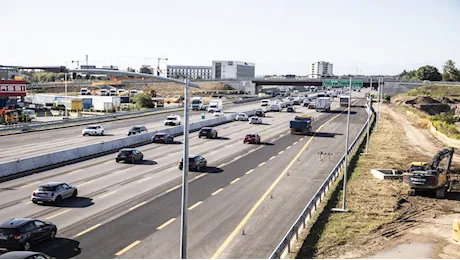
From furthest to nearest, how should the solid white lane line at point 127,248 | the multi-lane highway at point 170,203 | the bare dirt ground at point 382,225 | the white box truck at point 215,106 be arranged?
1. the white box truck at point 215,106
2. the bare dirt ground at point 382,225
3. the multi-lane highway at point 170,203
4. the solid white lane line at point 127,248

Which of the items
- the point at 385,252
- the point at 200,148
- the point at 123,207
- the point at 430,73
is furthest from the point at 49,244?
the point at 430,73

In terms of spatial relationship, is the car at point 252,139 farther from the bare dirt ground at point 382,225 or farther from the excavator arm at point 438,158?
the excavator arm at point 438,158

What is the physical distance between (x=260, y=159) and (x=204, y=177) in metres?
10.0

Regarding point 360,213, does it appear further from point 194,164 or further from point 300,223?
point 194,164

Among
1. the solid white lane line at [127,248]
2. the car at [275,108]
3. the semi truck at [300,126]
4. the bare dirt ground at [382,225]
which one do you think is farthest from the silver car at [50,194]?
the car at [275,108]

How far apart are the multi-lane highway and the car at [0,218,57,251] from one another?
1.50ft

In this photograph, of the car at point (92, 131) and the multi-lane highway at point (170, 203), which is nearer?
the multi-lane highway at point (170, 203)

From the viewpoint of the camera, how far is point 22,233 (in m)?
19.5

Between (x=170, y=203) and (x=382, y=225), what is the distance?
38.1 feet

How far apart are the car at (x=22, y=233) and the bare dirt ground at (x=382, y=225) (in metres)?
10.6

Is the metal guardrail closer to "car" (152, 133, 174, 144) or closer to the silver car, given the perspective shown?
the silver car

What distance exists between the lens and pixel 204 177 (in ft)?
117

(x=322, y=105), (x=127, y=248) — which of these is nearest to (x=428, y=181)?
(x=127, y=248)

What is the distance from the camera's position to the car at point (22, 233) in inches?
758
